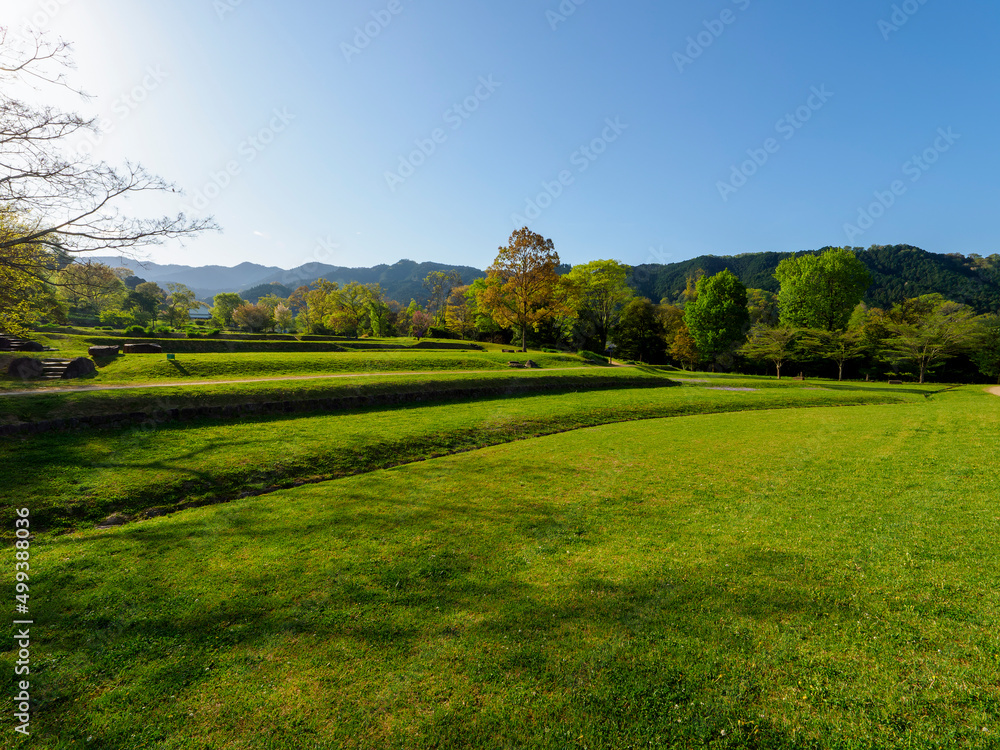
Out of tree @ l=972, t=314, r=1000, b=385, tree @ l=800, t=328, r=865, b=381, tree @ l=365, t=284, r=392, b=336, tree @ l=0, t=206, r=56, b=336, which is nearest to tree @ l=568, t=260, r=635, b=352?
tree @ l=800, t=328, r=865, b=381

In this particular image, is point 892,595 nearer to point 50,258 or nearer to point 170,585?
point 170,585

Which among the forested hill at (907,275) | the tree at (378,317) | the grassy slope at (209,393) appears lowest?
the grassy slope at (209,393)

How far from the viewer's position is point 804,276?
1841 inches

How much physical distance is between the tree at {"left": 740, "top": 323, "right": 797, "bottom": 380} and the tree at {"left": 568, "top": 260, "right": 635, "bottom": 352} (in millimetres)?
17940

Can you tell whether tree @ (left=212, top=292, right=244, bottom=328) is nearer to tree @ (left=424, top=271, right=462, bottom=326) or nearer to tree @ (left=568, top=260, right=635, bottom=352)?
tree @ (left=424, top=271, right=462, bottom=326)

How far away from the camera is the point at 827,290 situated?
4622 centimetres

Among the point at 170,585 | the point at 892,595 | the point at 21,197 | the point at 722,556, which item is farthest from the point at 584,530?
the point at 21,197

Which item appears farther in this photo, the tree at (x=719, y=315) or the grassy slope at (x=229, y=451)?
the tree at (x=719, y=315)

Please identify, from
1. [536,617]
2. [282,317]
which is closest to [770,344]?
[536,617]

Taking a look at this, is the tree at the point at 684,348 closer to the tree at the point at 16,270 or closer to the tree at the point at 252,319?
the tree at the point at 16,270

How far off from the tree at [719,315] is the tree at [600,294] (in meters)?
11.6

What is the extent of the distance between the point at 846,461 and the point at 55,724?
15.4 metres

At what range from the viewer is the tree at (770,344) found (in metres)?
44.4

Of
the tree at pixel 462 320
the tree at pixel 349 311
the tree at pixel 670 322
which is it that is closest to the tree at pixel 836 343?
the tree at pixel 670 322
